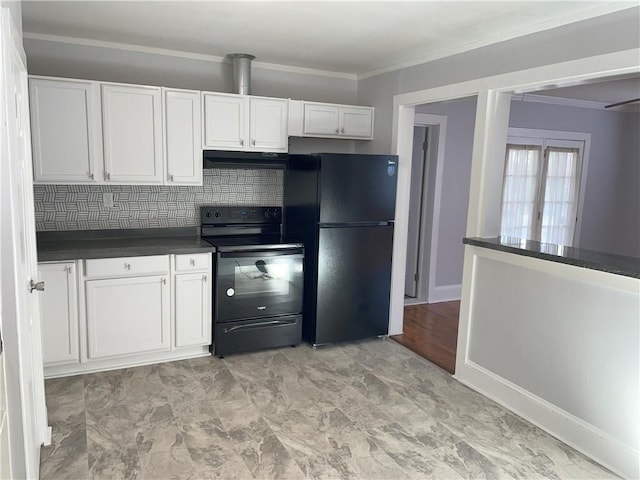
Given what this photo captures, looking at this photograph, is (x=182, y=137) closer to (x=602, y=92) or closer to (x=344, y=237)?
(x=344, y=237)

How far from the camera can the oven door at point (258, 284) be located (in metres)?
3.71

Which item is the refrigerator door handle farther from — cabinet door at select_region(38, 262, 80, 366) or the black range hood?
cabinet door at select_region(38, 262, 80, 366)

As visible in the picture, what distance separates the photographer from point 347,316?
4.08 meters

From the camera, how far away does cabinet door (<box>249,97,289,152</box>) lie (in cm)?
393

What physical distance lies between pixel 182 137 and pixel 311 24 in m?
1.31

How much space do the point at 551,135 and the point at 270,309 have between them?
4.03 m

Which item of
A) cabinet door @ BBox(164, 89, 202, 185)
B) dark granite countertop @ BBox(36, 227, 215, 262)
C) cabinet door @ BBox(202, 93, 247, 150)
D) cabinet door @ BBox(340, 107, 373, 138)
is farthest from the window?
dark granite countertop @ BBox(36, 227, 215, 262)

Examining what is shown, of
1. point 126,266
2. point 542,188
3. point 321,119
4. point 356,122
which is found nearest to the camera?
point 126,266

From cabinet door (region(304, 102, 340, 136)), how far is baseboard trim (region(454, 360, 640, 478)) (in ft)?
7.10

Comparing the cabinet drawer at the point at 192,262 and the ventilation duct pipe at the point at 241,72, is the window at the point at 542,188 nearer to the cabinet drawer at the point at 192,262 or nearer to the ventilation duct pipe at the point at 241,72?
the ventilation duct pipe at the point at 241,72

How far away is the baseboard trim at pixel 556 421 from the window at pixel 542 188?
9.33 ft

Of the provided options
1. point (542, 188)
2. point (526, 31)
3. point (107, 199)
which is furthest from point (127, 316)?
point (542, 188)

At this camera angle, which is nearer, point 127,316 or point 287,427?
point 287,427

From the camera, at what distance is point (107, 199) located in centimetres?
383
